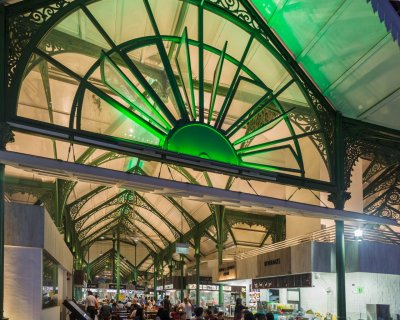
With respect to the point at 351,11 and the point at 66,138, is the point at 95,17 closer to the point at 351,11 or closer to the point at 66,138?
the point at 66,138

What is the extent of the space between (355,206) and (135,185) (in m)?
8.95

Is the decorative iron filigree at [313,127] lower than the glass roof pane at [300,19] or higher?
lower

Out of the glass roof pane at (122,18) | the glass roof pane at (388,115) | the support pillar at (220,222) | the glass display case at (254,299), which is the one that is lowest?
the glass display case at (254,299)

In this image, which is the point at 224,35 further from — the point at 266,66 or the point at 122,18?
the point at 122,18

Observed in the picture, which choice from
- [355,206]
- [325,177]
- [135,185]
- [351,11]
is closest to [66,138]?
[135,185]

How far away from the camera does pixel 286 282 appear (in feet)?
47.4

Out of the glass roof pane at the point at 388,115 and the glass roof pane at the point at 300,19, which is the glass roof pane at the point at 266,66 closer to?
the glass roof pane at the point at 300,19

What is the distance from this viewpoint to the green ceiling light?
1014 cm

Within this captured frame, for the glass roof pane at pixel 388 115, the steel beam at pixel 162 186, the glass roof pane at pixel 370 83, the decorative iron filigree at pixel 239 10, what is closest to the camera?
the steel beam at pixel 162 186

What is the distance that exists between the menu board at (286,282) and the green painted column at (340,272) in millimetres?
1276

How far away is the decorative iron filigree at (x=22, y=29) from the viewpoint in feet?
28.5

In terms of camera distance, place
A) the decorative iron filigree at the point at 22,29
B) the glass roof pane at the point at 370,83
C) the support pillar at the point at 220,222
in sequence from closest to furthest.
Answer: the decorative iron filigree at the point at 22,29 → the glass roof pane at the point at 370,83 → the support pillar at the point at 220,222

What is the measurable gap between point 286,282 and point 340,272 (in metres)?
2.87

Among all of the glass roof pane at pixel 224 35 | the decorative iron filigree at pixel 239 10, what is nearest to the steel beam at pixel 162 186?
the glass roof pane at pixel 224 35
